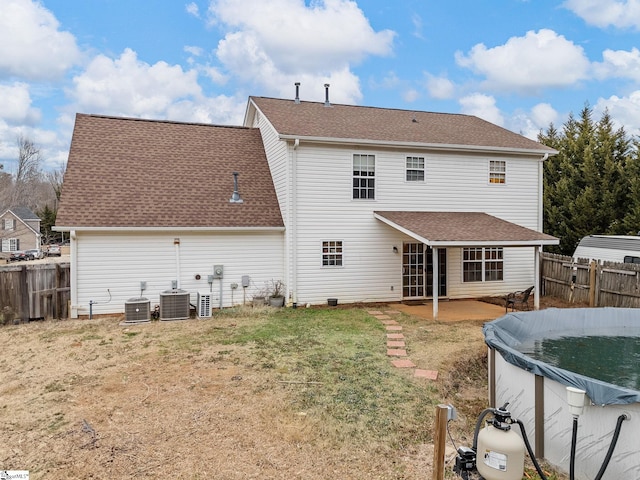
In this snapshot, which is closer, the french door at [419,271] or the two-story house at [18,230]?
the french door at [419,271]

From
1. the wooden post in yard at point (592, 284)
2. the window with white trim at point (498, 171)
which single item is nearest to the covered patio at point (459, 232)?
the window with white trim at point (498, 171)

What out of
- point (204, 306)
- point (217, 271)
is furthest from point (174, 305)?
point (217, 271)

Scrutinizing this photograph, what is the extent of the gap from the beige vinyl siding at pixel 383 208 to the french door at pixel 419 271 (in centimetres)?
22

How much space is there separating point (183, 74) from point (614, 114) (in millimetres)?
25644

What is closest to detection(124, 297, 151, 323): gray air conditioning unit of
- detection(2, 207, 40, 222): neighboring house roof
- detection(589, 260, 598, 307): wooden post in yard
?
detection(589, 260, 598, 307): wooden post in yard

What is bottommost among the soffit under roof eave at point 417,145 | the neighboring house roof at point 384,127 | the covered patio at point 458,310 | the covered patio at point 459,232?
the covered patio at point 458,310

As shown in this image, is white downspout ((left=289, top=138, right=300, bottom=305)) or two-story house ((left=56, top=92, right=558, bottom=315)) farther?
white downspout ((left=289, top=138, right=300, bottom=305))

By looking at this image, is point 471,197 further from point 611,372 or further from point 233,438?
point 233,438

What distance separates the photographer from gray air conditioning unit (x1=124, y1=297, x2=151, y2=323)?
10.8 metres

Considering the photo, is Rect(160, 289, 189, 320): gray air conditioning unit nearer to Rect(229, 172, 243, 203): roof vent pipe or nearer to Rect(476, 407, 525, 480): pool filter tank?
Rect(229, 172, 243, 203): roof vent pipe

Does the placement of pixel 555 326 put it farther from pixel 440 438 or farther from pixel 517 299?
pixel 440 438

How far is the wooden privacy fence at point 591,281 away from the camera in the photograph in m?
11.5

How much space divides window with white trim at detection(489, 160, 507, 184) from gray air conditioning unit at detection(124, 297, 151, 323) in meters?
11.7

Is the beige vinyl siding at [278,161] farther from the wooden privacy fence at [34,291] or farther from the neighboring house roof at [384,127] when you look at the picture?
the wooden privacy fence at [34,291]
